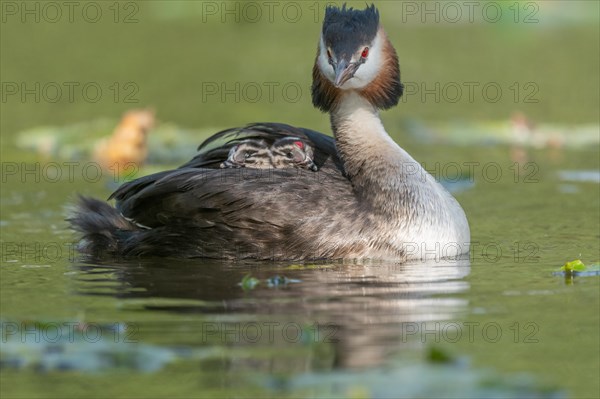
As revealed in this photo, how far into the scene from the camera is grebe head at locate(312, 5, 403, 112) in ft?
34.4

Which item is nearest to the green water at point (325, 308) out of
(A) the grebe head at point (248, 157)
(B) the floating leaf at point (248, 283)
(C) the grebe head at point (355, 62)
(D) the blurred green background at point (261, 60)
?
(B) the floating leaf at point (248, 283)

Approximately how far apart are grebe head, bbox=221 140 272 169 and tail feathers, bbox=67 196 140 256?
1.02 meters

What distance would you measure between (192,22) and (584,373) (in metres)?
22.5

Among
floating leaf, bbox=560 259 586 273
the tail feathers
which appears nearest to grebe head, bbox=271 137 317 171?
the tail feathers

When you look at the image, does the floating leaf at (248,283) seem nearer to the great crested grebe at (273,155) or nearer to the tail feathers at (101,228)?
the great crested grebe at (273,155)

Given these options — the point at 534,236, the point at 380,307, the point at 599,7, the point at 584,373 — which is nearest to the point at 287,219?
the point at 380,307

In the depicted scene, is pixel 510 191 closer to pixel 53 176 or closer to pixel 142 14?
pixel 53 176

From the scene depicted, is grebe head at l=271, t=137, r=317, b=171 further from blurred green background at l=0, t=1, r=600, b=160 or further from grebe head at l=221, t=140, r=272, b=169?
blurred green background at l=0, t=1, r=600, b=160

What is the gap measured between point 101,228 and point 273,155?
164cm

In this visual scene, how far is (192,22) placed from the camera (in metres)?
28.8

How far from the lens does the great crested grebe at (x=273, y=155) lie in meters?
11.0

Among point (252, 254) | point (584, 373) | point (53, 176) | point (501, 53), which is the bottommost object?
point (584, 373)

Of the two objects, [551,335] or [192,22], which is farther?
[192,22]

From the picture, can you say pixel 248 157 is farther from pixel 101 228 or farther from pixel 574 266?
pixel 574 266
